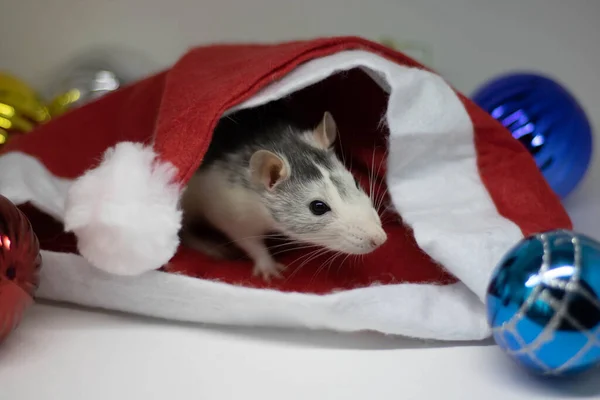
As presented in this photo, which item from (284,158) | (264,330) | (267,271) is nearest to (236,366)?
(264,330)

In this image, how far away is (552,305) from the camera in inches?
25.9

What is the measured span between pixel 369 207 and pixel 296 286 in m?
0.15

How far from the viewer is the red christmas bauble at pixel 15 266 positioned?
2.41ft

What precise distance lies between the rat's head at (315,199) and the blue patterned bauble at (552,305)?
0.25 m

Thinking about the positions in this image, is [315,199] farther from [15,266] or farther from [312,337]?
[15,266]

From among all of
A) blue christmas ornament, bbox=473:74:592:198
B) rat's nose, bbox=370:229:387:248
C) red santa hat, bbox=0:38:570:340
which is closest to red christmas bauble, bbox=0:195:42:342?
red santa hat, bbox=0:38:570:340

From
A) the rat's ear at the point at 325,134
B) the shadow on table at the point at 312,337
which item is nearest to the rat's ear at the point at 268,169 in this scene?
the rat's ear at the point at 325,134

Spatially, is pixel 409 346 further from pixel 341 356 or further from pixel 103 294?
pixel 103 294

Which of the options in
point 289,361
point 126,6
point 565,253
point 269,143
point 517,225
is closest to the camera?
point 565,253

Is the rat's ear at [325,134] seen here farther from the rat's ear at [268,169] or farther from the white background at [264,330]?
the white background at [264,330]

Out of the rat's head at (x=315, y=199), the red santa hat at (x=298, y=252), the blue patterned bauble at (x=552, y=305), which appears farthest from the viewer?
the rat's head at (x=315, y=199)

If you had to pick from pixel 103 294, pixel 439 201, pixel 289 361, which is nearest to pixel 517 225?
pixel 439 201

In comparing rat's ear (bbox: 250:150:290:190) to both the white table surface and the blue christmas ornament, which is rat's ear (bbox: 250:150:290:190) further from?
the blue christmas ornament

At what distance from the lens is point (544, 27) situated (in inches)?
58.8
